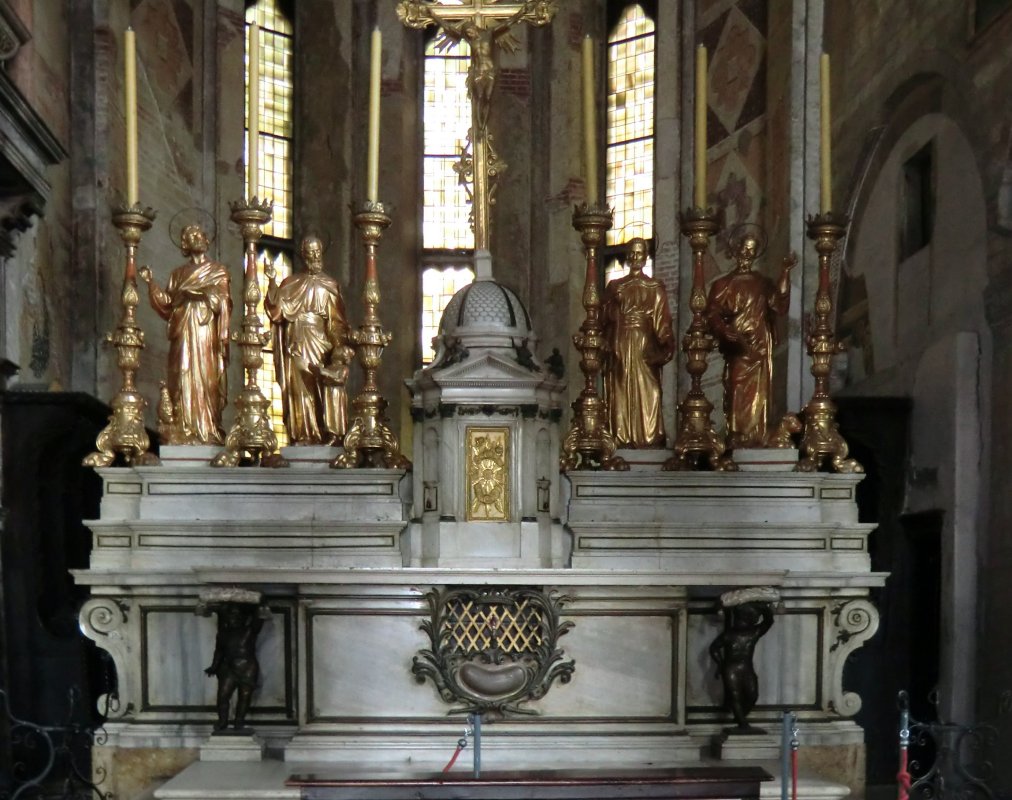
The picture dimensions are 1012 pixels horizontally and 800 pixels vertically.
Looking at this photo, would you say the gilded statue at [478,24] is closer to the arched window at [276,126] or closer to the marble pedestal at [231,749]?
the marble pedestal at [231,749]

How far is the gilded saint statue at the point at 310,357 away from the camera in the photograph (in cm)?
907

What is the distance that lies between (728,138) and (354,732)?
906cm

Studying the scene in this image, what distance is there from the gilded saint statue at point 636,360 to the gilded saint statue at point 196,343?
2344 mm

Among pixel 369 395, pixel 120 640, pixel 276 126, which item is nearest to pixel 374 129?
pixel 369 395

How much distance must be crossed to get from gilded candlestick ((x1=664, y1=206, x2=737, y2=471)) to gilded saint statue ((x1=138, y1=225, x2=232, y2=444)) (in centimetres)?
273

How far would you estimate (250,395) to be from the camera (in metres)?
8.82

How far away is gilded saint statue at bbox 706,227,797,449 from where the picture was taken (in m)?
9.20

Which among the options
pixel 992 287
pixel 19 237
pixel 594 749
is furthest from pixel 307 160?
pixel 594 749

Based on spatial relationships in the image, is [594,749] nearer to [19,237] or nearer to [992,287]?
[992,287]

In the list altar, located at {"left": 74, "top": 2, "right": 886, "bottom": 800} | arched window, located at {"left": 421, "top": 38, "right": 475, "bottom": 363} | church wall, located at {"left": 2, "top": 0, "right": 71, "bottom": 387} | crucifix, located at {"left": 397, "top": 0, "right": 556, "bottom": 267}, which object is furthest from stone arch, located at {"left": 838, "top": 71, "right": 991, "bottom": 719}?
church wall, located at {"left": 2, "top": 0, "right": 71, "bottom": 387}

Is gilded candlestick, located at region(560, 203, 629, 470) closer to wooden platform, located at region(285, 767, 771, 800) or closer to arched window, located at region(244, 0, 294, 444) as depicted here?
wooden platform, located at region(285, 767, 771, 800)

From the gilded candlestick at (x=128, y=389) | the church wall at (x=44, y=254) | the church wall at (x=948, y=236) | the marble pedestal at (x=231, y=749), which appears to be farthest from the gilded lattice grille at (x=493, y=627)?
the church wall at (x=44, y=254)

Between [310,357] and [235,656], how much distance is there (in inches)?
72.9

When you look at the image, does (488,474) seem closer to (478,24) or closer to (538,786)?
(538,786)
